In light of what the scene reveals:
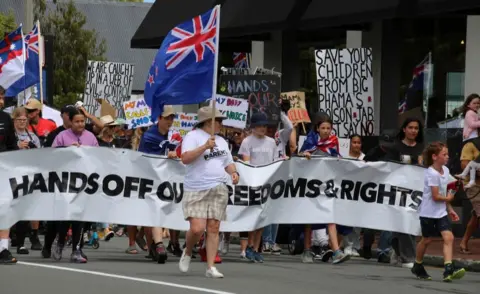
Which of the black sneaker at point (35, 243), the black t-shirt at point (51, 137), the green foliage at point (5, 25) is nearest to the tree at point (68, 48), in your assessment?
the green foliage at point (5, 25)

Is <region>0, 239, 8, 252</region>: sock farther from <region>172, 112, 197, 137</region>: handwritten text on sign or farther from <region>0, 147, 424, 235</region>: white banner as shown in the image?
<region>172, 112, 197, 137</region>: handwritten text on sign

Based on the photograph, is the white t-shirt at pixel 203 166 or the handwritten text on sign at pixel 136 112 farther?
the handwritten text on sign at pixel 136 112

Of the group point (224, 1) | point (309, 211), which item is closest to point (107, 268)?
point (309, 211)

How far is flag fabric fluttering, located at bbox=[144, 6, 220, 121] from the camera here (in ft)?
48.6

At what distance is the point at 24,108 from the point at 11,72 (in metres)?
4.52

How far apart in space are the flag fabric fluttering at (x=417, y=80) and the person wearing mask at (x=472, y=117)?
469 centimetres

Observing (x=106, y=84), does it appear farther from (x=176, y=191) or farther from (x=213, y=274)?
(x=213, y=274)

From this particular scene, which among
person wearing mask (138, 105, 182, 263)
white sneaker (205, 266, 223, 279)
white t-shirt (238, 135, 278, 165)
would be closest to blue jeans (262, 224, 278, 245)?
white t-shirt (238, 135, 278, 165)

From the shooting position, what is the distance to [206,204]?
1376 cm

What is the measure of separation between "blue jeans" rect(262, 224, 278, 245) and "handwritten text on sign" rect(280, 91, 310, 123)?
3.69 metres

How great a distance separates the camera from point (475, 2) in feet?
64.7

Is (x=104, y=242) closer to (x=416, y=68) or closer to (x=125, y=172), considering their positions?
(x=125, y=172)

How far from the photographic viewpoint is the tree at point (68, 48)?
5291cm

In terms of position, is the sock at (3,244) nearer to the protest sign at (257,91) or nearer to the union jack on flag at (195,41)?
the union jack on flag at (195,41)
